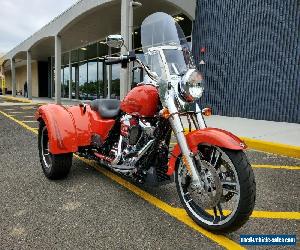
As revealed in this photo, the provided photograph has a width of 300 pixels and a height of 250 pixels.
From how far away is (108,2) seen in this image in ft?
42.1

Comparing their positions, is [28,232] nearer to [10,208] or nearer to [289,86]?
[10,208]

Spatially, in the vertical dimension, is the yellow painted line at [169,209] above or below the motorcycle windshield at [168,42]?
below

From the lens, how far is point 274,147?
20.2 feet

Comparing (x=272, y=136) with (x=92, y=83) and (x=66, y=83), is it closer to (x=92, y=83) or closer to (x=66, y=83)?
(x=92, y=83)

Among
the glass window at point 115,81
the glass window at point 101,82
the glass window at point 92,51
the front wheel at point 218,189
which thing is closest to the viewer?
the front wheel at point 218,189

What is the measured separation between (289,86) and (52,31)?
15.2 metres

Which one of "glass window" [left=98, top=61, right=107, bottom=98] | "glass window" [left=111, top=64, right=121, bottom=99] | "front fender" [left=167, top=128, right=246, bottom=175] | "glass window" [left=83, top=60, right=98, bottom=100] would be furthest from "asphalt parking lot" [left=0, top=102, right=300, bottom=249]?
"glass window" [left=83, top=60, right=98, bottom=100]

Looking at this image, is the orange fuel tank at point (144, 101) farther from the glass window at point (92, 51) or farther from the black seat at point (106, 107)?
the glass window at point (92, 51)

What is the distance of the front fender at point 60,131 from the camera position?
12.6 ft

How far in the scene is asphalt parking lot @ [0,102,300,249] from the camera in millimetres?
2539

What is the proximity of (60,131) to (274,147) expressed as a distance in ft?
13.8

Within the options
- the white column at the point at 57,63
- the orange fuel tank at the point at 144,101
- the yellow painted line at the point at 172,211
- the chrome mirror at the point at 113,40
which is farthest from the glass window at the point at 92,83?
the chrome mirror at the point at 113,40

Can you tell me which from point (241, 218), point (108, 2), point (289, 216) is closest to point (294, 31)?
point (108, 2)

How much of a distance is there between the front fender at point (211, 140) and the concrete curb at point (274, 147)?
149 inches
